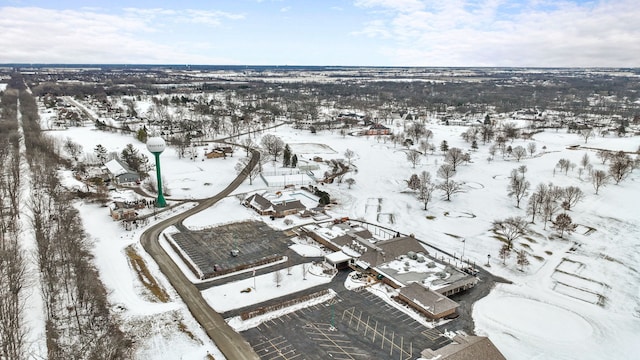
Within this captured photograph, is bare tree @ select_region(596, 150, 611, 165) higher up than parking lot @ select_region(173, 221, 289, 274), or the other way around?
bare tree @ select_region(596, 150, 611, 165)

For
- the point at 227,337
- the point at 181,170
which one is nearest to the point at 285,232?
the point at 227,337

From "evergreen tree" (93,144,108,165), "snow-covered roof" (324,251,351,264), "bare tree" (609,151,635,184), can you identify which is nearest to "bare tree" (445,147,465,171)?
"bare tree" (609,151,635,184)

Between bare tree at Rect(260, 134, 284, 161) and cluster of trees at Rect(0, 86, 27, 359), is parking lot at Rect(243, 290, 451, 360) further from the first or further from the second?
bare tree at Rect(260, 134, 284, 161)

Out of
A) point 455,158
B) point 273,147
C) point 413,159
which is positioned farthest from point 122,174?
point 455,158

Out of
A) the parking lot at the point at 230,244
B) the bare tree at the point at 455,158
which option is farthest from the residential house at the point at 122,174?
the bare tree at the point at 455,158

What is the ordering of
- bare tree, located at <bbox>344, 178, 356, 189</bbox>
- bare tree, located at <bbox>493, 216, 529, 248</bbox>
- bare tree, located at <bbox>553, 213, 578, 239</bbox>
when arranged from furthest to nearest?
bare tree, located at <bbox>344, 178, 356, 189</bbox>
bare tree, located at <bbox>493, 216, 529, 248</bbox>
bare tree, located at <bbox>553, 213, 578, 239</bbox>

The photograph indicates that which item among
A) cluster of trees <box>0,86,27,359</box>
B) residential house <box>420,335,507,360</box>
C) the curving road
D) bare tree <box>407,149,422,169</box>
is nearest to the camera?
residential house <box>420,335,507,360</box>

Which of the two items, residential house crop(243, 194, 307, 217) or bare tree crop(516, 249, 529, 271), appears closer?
bare tree crop(516, 249, 529, 271)

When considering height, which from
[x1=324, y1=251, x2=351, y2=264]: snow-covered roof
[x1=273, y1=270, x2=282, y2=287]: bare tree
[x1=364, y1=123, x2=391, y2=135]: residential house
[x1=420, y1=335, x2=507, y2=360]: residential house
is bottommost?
[x1=273, y1=270, x2=282, y2=287]: bare tree
